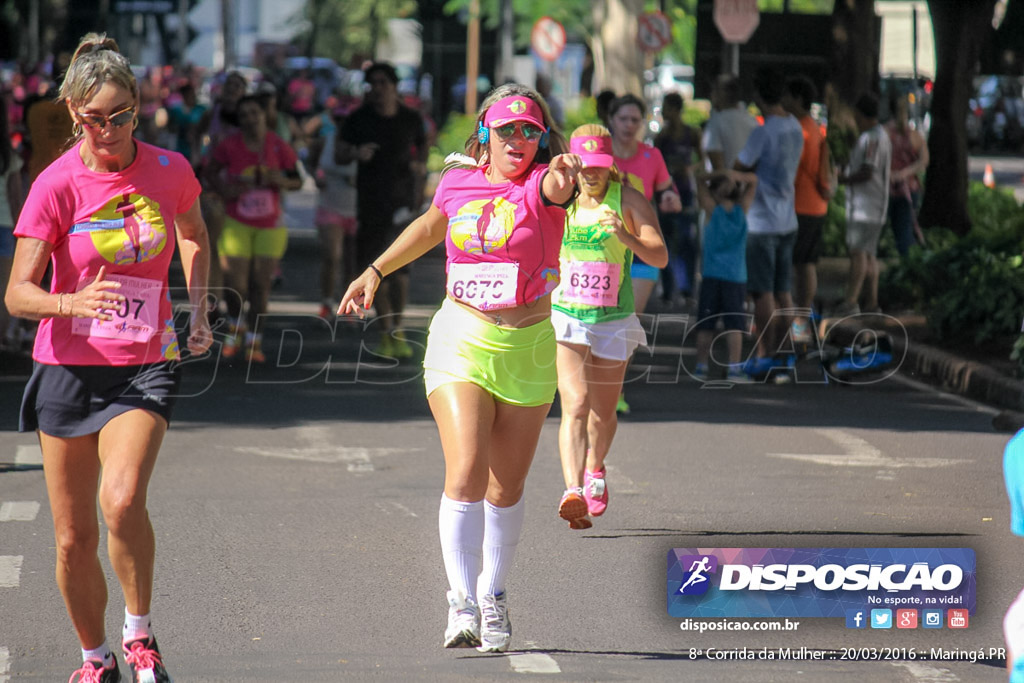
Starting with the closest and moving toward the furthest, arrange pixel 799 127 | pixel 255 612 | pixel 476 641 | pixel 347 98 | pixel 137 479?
pixel 137 479 < pixel 476 641 < pixel 255 612 < pixel 799 127 < pixel 347 98

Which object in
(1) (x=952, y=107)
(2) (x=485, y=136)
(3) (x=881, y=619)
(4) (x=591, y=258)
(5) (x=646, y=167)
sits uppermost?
(2) (x=485, y=136)

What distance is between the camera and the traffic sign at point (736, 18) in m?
19.4

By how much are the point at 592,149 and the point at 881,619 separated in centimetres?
252

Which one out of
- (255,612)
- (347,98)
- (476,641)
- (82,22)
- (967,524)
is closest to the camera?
(476,641)

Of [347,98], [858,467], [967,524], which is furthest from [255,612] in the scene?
[347,98]

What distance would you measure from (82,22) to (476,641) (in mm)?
60688

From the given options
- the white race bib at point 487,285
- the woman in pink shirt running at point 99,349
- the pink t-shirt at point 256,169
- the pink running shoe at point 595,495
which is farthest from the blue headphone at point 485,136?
the pink t-shirt at point 256,169

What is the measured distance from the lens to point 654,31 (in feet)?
83.7

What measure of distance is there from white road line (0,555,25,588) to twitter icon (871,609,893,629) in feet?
10.6

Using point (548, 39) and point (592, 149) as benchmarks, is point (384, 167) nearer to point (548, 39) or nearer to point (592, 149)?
point (592, 149)

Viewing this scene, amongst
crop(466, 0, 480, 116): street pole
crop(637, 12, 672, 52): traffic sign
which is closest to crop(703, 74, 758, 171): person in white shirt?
crop(637, 12, 672, 52): traffic sign

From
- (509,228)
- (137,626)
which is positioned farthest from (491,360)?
(137,626)

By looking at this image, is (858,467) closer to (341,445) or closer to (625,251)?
(625,251)

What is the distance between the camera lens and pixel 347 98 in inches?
797
